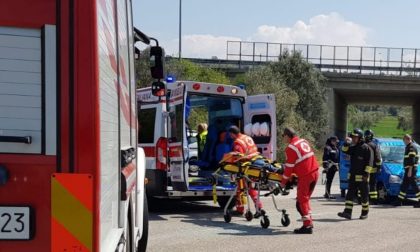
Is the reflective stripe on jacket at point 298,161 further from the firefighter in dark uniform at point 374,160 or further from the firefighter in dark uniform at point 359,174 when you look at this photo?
the firefighter in dark uniform at point 374,160

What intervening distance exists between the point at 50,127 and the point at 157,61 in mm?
4224

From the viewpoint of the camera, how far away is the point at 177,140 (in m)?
12.0

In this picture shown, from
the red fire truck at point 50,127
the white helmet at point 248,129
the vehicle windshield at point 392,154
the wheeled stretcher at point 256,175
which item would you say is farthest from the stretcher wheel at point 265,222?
the red fire truck at point 50,127

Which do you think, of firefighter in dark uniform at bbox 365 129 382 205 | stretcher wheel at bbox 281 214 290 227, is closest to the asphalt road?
stretcher wheel at bbox 281 214 290 227

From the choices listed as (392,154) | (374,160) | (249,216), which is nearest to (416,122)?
(392,154)

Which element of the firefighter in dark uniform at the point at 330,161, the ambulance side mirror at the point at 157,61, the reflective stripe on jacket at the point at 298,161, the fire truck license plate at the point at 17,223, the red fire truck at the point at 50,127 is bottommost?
the firefighter in dark uniform at the point at 330,161

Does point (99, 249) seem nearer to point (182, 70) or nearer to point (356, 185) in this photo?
point (356, 185)

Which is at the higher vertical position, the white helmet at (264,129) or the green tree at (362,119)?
the white helmet at (264,129)

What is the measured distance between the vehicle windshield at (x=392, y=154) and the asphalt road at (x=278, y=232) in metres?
2.51

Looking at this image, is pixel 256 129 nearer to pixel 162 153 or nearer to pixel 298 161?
pixel 162 153

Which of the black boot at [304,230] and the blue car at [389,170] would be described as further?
the blue car at [389,170]

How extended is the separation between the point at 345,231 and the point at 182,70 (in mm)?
21416

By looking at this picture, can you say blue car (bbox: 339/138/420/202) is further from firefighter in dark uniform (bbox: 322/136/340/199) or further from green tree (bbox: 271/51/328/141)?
green tree (bbox: 271/51/328/141)

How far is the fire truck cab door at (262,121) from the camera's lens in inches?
520
